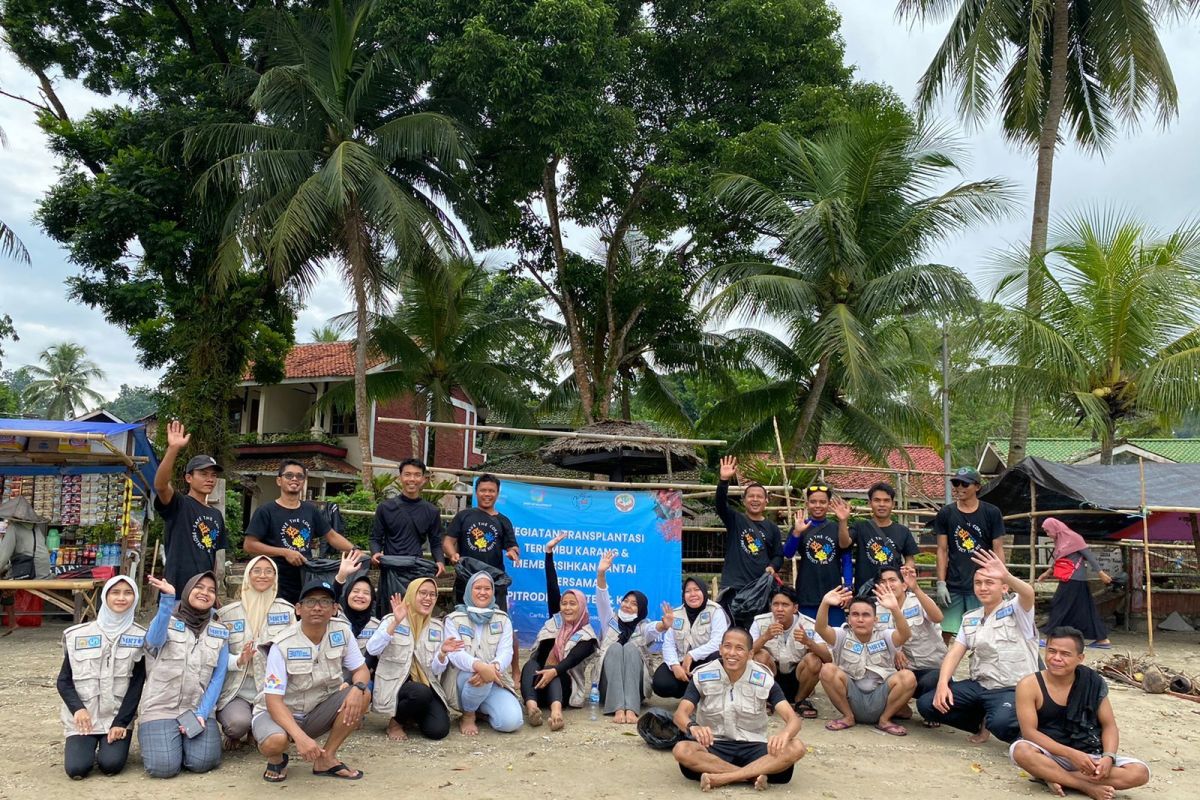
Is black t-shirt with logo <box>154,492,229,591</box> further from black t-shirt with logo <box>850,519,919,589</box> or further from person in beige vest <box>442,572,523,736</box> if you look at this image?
black t-shirt with logo <box>850,519,919,589</box>

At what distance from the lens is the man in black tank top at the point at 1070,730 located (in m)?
4.87

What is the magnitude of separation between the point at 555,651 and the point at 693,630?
1004 millimetres

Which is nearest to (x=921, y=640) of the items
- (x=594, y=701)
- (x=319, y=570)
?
(x=594, y=701)

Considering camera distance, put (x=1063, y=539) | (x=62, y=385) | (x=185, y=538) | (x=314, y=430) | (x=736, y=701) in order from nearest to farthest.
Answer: (x=736, y=701), (x=185, y=538), (x=1063, y=539), (x=314, y=430), (x=62, y=385)

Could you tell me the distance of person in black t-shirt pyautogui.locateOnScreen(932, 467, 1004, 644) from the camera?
722 cm

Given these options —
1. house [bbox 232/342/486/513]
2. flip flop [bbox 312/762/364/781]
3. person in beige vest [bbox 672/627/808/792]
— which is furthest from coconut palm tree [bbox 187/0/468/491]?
person in beige vest [bbox 672/627/808/792]

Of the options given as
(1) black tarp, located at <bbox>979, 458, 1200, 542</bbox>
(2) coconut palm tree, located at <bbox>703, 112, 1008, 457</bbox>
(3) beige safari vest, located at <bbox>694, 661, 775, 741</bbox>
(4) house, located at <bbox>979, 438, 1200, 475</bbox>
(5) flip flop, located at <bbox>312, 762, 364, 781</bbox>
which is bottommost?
(5) flip flop, located at <bbox>312, 762, 364, 781</bbox>

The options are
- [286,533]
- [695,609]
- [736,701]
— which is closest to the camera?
[736,701]

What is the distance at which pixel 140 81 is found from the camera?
1534 cm

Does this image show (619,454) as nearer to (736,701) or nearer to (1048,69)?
(736,701)

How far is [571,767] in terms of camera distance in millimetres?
5426

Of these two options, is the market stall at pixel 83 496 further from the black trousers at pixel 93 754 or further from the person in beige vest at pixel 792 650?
the person in beige vest at pixel 792 650

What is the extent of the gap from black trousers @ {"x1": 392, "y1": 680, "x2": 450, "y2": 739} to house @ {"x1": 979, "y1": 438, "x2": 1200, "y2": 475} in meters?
18.6

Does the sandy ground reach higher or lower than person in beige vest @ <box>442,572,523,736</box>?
lower
